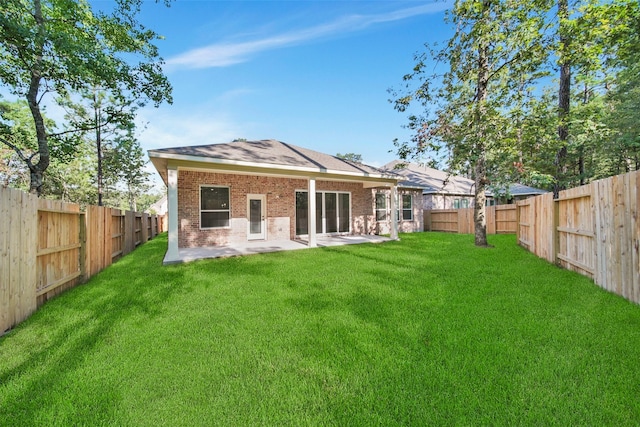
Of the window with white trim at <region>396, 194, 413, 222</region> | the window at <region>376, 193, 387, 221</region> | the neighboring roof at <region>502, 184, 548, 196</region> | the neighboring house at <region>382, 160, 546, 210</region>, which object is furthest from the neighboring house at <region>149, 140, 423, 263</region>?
the neighboring roof at <region>502, 184, 548, 196</region>

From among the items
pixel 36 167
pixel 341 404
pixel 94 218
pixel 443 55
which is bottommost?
pixel 341 404

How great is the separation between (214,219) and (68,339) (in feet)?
24.4

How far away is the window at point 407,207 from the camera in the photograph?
1722 cm

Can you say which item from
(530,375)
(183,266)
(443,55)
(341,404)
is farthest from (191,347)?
(443,55)

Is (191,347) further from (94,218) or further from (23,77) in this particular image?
(23,77)

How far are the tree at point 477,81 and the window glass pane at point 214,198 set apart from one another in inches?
282

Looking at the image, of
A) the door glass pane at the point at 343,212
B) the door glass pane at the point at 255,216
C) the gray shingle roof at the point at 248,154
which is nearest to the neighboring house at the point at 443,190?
the door glass pane at the point at 343,212

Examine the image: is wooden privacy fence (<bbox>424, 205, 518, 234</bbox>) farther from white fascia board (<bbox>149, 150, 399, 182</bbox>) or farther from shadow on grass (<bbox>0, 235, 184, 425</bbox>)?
shadow on grass (<bbox>0, 235, 184, 425</bbox>)

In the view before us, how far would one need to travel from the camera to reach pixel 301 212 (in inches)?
492

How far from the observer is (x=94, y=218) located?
5.98 m

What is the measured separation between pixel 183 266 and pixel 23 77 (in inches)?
363

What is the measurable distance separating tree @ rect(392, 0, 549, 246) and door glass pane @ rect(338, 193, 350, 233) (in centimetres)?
384

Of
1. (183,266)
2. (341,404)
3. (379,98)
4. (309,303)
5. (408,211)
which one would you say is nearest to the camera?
(341,404)

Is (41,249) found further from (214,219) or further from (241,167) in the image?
(214,219)
